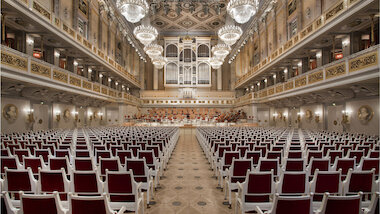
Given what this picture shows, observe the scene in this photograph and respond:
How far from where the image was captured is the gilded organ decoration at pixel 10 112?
438 inches

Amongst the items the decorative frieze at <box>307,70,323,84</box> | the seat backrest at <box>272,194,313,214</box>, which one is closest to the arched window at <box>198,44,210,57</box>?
the decorative frieze at <box>307,70,323,84</box>

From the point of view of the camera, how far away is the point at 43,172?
9.20 feet

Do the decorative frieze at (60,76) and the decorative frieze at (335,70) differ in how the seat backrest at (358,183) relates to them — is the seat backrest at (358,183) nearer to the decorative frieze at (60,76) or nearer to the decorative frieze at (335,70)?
the decorative frieze at (335,70)

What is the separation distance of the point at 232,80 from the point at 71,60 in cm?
2295

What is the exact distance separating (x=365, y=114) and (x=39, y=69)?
1739cm

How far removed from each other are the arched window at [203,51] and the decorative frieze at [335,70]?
2312cm

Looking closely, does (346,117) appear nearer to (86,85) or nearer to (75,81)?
(75,81)

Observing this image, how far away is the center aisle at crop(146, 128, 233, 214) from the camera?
3523mm

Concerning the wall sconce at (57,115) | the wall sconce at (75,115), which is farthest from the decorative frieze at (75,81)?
the wall sconce at (75,115)

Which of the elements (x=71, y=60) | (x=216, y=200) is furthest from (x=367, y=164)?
(x=71, y=60)

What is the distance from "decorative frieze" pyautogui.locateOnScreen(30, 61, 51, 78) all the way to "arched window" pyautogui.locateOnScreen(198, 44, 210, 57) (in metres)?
24.7

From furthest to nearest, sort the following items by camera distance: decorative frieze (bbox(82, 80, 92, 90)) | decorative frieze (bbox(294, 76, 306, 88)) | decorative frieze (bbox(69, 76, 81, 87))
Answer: decorative frieze (bbox(82, 80, 92, 90)), decorative frieze (bbox(294, 76, 306, 88)), decorative frieze (bbox(69, 76, 81, 87))

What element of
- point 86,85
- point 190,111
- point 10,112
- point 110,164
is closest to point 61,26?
point 86,85

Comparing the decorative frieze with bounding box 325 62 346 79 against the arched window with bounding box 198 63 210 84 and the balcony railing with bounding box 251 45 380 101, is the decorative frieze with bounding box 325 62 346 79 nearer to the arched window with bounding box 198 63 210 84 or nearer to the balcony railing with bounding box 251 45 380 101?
the balcony railing with bounding box 251 45 380 101
